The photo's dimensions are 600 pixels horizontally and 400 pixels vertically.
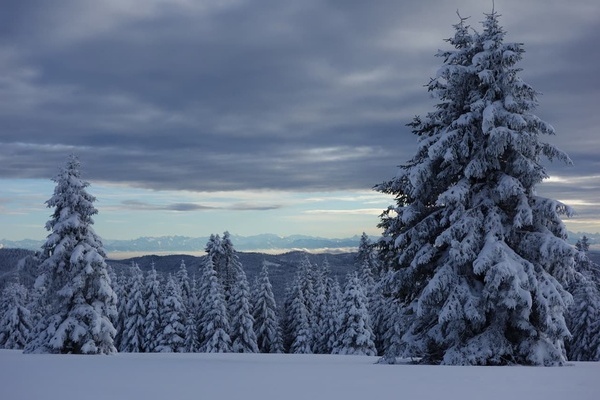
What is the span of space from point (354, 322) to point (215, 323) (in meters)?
14.0

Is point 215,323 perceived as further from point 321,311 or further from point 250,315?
point 321,311

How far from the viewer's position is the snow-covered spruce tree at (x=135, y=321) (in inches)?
2376

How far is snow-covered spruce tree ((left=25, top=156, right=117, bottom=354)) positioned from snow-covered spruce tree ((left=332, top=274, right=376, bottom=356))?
27.3 m

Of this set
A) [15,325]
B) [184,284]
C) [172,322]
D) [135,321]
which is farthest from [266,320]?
[15,325]

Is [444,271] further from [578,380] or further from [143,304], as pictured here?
[143,304]

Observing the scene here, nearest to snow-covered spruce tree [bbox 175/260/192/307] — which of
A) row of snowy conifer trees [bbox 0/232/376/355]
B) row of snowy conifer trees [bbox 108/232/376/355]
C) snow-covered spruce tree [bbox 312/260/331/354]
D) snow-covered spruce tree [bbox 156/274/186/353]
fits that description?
row of snowy conifer trees [bbox 0/232/376/355]

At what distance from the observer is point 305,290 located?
69.7 meters

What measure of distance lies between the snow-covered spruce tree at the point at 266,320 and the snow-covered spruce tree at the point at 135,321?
1275 centimetres

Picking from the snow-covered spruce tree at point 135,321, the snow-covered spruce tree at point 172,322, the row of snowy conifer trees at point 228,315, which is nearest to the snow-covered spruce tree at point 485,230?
the row of snowy conifer trees at point 228,315

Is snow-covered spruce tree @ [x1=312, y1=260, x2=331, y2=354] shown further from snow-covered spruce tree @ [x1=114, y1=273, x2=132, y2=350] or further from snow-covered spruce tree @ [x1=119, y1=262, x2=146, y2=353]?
snow-covered spruce tree @ [x1=114, y1=273, x2=132, y2=350]

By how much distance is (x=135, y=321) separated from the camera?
202 feet

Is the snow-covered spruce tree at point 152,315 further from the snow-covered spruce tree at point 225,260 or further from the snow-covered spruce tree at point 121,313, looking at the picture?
the snow-covered spruce tree at point 225,260

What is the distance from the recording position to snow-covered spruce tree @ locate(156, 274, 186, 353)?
57.1m

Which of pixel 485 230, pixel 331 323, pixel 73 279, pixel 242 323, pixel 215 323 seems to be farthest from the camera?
pixel 331 323
